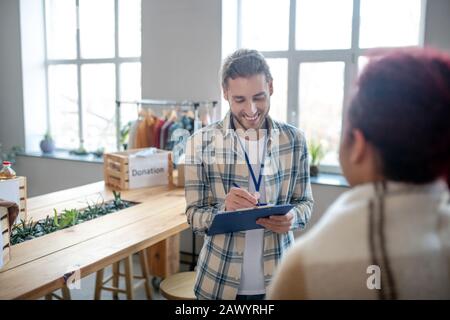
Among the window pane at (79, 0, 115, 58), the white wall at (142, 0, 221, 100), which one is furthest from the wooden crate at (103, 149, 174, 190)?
the window pane at (79, 0, 115, 58)

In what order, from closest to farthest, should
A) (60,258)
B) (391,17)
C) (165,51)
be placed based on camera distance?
(60,258), (391,17), (165,51)

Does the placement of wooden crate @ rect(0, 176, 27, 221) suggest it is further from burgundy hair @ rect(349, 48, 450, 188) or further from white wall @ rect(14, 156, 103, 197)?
white wall @ rect(14, 156, 103, 197)

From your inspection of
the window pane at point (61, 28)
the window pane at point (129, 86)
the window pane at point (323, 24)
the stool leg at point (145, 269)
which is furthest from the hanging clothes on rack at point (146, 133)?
the window pane at point (61, 28)

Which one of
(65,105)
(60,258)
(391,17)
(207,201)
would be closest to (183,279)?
(60,258)

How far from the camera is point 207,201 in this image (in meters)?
1.47

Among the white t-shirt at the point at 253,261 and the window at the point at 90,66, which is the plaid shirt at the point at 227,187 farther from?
the window at the point at 90,66

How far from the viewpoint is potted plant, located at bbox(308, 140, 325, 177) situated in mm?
3535

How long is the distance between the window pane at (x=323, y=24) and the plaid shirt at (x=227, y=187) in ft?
7.70

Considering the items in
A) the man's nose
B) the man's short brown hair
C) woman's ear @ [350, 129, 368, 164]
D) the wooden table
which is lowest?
the wooden table

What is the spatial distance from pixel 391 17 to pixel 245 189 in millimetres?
2584

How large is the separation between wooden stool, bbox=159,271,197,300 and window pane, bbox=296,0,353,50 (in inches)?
86.8

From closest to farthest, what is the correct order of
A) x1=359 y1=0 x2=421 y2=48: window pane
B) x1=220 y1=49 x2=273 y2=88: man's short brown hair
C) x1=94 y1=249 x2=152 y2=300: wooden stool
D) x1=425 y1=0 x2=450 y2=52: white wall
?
x1=220 y1=49 x2=273 y2=88: man's short brown hair → x1=94 y1=249 x2=152 y2=300: wooden stool → x1=425 y1=0 x2=450 y2=52: white wall → x1=359 y1=0 x2=421 y2=48: window pane

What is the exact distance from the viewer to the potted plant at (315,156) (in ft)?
11.6

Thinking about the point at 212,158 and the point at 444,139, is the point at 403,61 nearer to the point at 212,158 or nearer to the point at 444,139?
the point at 444,139
